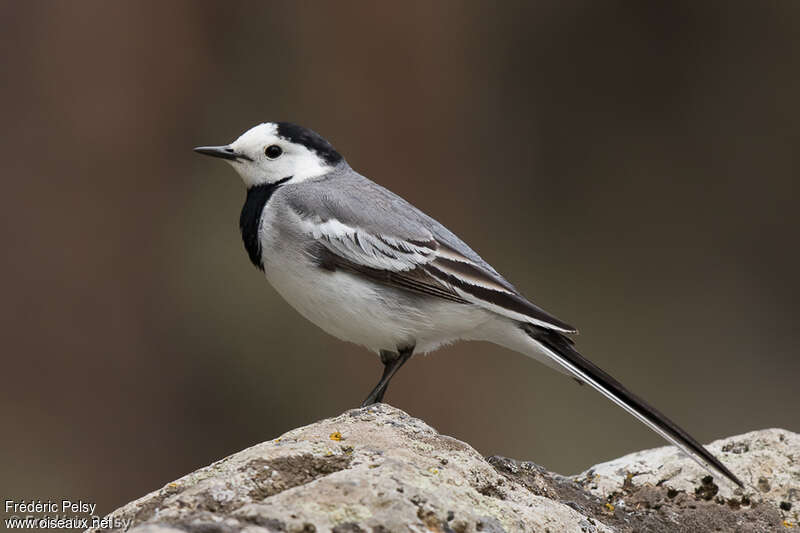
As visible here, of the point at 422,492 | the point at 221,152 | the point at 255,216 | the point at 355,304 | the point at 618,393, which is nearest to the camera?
the point at 422,492

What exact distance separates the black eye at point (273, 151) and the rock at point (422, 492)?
2.15 metres

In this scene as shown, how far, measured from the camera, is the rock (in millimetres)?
3012

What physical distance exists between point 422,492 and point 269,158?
3.09m

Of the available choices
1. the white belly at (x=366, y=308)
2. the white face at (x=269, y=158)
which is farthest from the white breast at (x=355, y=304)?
the white face at (x=269, y=158)

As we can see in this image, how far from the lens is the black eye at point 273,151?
5.82m

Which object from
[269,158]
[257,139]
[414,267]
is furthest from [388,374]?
[257,139]

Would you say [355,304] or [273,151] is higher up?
[273,151]

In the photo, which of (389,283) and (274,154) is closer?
(389,283)

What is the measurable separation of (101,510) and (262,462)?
24.5 ft

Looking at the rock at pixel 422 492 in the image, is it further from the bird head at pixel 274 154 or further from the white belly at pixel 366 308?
the bird head at pixel 274 154

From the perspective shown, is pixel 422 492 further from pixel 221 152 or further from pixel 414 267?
pixel 221 152

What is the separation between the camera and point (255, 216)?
5535mm

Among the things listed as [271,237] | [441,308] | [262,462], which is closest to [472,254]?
[441,308]

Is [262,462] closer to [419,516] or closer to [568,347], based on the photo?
[419,516]
